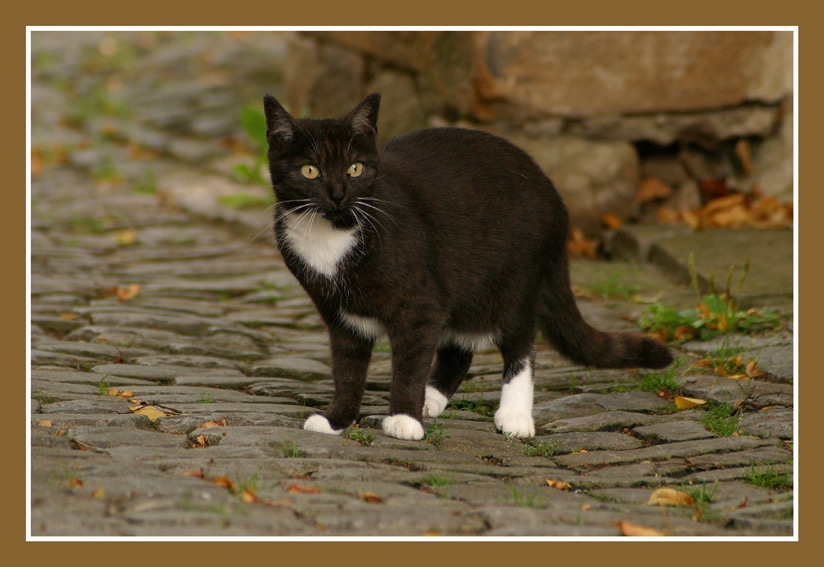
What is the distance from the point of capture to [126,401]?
3.91 m

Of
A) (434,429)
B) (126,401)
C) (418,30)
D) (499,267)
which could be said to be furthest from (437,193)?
(418,30)

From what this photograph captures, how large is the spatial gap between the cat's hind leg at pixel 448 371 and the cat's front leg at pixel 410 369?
18.4 inches

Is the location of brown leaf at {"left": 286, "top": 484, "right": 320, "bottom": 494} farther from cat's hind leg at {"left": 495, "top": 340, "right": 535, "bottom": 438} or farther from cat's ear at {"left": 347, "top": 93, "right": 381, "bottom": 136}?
cat's ear at {"left": 347, "top": 93, "right": 381, "bottom": 136}

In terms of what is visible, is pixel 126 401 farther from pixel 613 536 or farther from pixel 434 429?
pixel 613 536

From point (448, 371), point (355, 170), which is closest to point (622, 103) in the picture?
point (448, 371)

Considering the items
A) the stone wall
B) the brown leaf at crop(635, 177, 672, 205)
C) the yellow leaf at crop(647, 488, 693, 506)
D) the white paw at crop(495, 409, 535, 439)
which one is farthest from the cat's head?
the brown leaf at crop(635, 177, 672, 205)

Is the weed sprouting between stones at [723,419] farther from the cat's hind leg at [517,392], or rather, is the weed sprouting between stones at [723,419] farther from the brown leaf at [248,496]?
the brown leaf at [248,496]

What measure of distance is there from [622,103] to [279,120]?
373 cm

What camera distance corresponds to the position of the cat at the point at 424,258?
12.3 ft

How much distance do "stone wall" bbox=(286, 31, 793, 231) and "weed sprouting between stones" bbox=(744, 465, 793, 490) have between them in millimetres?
3797

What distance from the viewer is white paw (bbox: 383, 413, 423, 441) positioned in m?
3.70

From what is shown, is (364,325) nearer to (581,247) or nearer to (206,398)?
(206,398)

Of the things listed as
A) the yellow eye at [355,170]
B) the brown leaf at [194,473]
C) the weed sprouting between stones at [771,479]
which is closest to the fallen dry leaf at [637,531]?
the weed sprouting between stones at [771,479]

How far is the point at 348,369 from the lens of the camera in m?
3.99
